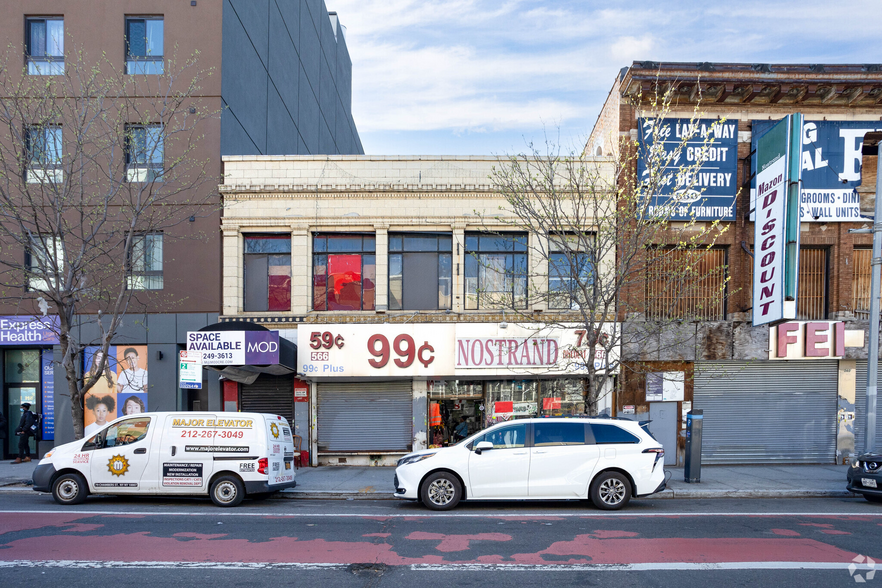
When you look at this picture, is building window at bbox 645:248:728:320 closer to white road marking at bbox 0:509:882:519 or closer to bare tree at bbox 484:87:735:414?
bare tree at bbox 484:87:735:414

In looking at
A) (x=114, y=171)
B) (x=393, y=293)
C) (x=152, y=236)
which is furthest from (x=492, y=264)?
(x=114, y=171)

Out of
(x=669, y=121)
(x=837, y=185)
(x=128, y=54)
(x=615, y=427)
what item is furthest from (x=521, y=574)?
(x=128, y=54)

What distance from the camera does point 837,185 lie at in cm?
1739

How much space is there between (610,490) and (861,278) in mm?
12114

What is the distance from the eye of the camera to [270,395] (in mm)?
17578

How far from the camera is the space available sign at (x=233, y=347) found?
592 inches

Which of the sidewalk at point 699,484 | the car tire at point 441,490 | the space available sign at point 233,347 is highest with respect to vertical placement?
the space available sign at point 233,347

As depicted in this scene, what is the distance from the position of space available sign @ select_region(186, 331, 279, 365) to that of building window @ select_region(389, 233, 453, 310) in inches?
161

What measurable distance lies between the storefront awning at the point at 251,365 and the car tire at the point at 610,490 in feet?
27.1

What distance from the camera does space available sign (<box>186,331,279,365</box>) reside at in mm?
15047

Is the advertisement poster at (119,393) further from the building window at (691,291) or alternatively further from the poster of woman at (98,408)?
the building window at (691,291)

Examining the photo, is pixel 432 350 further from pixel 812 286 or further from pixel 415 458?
pixel 812 286

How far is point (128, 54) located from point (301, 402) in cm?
1140

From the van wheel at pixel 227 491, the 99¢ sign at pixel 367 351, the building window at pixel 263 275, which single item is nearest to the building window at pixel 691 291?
the 99¢ sign at pixel 367 351
